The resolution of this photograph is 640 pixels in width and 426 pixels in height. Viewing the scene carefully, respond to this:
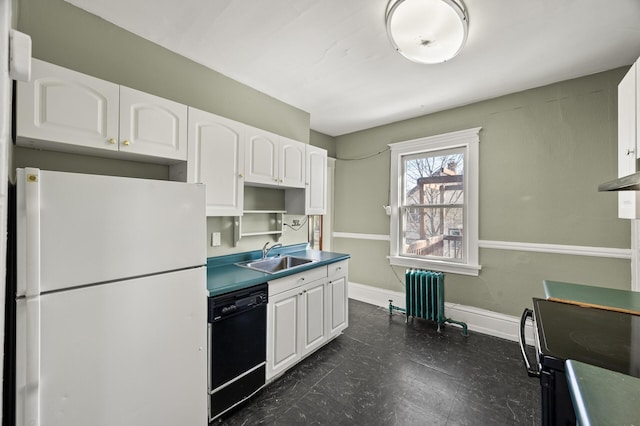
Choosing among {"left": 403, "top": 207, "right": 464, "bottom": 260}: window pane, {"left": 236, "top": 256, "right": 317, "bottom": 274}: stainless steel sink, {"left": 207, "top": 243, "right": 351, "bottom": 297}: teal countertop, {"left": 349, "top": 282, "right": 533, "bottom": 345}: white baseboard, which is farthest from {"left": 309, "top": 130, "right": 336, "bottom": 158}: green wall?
{"left": 349, "top": 282, "right": 533, "bottom": 345}: white baseboard

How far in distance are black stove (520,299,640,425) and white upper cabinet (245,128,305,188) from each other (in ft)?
6.99

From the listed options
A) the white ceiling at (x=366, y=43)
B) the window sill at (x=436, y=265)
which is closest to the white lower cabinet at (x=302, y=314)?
the window sill at (x=436, y=265)

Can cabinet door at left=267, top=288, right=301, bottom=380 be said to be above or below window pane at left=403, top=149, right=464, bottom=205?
below

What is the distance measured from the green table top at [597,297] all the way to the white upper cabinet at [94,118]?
2.63 meters

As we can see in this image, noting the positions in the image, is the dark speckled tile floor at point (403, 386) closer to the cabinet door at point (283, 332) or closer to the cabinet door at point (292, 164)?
the cabinet door at point (283, 332)

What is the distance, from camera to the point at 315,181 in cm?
305

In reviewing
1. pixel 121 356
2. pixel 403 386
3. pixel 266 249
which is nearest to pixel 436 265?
pixel 403 386

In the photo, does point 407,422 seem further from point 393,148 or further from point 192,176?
point 393,148

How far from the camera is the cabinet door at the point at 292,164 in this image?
2.63 m

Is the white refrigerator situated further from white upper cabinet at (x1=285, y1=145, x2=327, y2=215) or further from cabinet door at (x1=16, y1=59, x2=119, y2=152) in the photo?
white upper cabinet at (x1=285, y1=145, x2=327, y2=215)

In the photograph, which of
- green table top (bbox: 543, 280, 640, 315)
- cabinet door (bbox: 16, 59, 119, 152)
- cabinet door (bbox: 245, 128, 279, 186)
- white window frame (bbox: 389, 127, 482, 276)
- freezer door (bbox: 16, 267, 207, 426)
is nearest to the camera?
freezer door (bbox: 16, 267, 207, 426)

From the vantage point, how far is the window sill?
305 cm

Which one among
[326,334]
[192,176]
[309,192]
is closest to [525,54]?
[309,192]

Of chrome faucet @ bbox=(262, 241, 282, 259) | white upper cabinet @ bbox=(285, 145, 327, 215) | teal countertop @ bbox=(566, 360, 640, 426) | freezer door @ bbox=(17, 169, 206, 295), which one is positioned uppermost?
white upper cabinet @ bbox=(285, 145, 327, 215)
